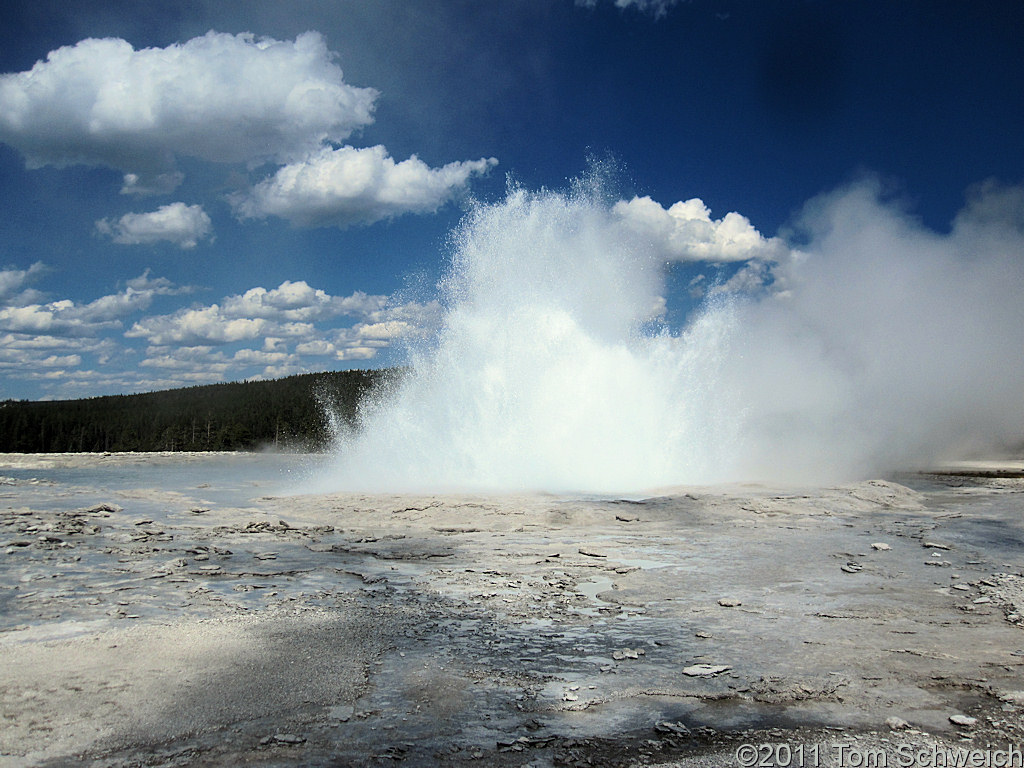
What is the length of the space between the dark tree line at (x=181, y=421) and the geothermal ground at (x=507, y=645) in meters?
57.1

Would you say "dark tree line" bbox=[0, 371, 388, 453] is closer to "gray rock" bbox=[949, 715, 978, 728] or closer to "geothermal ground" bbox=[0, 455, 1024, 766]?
"geothermal ground" bbox=[0, 455, 1024, 766]

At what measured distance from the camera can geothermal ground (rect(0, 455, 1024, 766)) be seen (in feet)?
→ 13.7

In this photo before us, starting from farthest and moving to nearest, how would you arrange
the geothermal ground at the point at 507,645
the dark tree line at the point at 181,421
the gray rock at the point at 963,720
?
the dark tree line at the point at 181,421 < the gray rock at the point at 963,720 < the geothermal ground at the point at 507,645

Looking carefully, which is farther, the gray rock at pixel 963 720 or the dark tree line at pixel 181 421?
the dark tree line at pixel 181 421

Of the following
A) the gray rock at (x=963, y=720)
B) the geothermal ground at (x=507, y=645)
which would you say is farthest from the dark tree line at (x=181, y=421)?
the gray rock at (x=963, y=720)

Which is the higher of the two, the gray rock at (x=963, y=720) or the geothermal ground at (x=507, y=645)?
the gray rock at (x=963, y=720)

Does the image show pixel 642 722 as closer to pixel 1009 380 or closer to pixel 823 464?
pixel 823 464

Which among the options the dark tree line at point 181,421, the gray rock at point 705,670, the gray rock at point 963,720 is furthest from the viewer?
the dark tree line at point 181,421

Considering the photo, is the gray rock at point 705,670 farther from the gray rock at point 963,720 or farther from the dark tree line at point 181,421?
the dark tree line at point 181,421

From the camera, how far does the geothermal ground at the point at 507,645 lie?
4164 millimetres

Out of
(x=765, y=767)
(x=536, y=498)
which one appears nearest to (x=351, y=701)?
(x=765, y=767)

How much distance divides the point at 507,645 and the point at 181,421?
79.7 meters

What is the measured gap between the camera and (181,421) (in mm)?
76375

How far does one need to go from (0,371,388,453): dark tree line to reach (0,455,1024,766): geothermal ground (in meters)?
57.1
